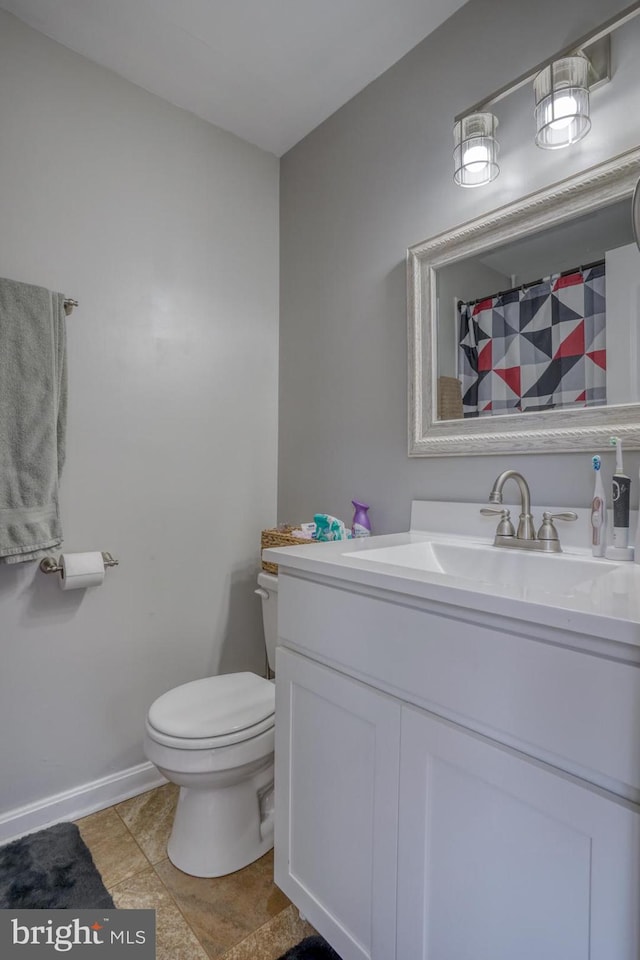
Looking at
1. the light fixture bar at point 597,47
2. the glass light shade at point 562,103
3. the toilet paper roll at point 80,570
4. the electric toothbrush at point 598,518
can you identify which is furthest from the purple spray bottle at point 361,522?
the light fixture bar at point 597,47

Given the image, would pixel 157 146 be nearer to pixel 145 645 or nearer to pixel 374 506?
pixel 374 506

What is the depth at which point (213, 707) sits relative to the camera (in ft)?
4.47

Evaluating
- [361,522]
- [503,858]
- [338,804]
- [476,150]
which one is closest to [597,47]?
[476,150]

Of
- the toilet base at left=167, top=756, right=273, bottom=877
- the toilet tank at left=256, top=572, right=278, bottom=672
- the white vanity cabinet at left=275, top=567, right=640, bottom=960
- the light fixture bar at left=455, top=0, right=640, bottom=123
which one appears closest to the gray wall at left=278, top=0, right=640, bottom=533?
the light fixture bar at left=455, top=0, right=640, bottom=123

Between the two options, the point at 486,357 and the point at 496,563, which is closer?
the point at 496,563

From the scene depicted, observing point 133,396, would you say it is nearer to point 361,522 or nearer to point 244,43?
point 361,522

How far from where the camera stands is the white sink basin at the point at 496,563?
1028 millimetres

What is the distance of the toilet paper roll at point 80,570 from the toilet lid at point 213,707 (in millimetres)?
406

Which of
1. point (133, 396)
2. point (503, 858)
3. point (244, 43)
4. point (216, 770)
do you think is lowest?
point (216, 770)

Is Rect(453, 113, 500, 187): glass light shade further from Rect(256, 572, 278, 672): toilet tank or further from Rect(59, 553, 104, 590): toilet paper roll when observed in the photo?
Rect(59, 553, 104, 590): toilet paper roll

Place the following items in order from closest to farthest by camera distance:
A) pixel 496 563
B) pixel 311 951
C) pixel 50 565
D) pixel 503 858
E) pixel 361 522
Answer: pixel 503 858
pixel 311 951
pixel 496 563
pixel 50 565
pixel 361 522

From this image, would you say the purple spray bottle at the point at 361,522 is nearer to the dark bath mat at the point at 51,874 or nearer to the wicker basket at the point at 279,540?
the wicker basket at the point at 279,540

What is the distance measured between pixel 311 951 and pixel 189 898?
33 centimetres

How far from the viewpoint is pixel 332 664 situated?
3.20ft
